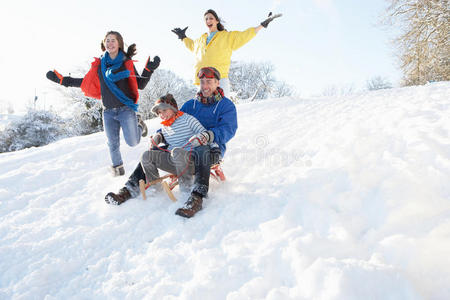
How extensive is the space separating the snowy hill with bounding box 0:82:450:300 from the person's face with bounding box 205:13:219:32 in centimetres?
192

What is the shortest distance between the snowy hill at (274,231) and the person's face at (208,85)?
892 millimetres

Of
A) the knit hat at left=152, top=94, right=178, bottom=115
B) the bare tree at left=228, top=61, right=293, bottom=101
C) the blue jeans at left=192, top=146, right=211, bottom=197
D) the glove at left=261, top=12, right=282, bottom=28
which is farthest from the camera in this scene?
the bare tree at left=228, top=61, right=293, bottom=101

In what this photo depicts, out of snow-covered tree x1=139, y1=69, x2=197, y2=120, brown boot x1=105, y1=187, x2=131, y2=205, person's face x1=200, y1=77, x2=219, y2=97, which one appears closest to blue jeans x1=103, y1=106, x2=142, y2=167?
brown boot x1=105, y1=187, x2=131, y2=205

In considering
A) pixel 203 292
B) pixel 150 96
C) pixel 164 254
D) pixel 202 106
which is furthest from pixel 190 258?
pixel 150 96

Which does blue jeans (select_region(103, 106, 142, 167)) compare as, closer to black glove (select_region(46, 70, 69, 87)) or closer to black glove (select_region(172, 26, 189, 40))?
black glove (select_region(46, 70, 69, 87))

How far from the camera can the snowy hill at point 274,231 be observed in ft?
3.87

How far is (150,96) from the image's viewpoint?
2169 centimetres

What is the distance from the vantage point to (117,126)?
2.98m

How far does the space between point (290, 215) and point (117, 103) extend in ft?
7.15

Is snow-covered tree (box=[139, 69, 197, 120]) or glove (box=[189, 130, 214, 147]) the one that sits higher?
snow-covered tree (box=[139, 69, 197, 120])

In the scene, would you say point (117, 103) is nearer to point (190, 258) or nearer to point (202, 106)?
point (202, 106)

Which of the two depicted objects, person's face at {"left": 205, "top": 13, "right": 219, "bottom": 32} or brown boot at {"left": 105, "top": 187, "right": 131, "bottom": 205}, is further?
person's face at {"left": 205, "top": 13, "right": 219, "bottom": 32}

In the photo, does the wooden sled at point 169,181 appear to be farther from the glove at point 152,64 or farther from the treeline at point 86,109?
the treeline at point 86,109

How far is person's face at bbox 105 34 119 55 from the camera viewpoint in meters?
2.74
